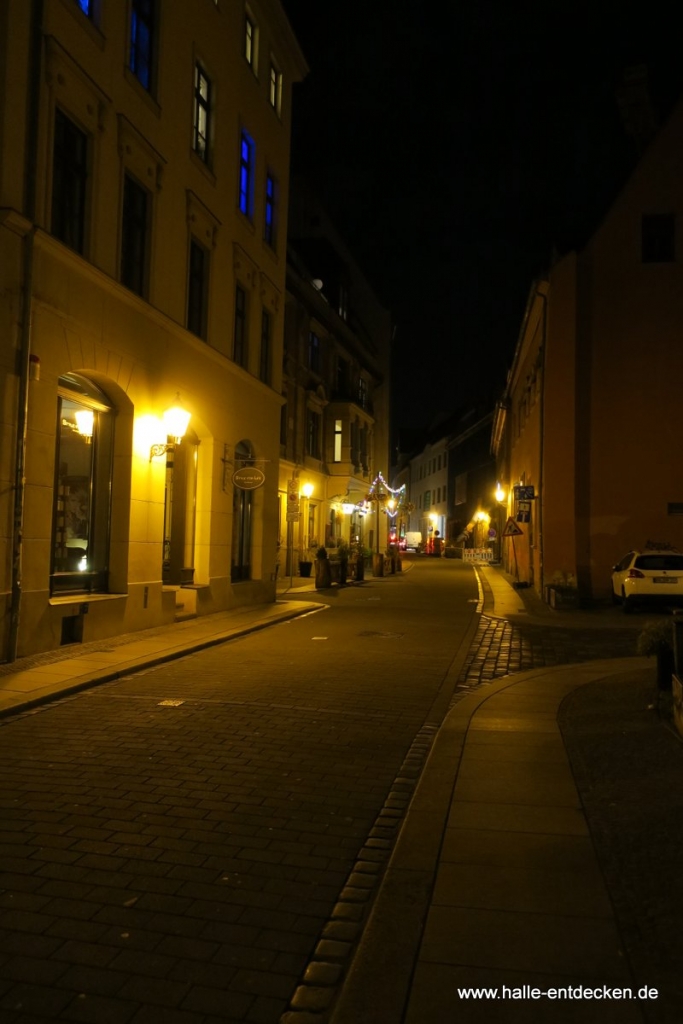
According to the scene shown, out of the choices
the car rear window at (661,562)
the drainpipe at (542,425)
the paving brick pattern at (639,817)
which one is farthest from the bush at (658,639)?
the drainpipe at (542,425)

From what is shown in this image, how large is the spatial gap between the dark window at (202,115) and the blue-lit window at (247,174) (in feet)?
7.08

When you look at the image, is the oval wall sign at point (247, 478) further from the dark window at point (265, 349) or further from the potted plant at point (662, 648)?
the potted plant at point (662, 648)

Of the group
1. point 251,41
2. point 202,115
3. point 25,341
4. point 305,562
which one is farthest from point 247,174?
point 305,562

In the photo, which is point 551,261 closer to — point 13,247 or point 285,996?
point 13,247

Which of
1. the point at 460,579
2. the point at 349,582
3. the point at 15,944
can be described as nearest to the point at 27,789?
the point at 15,944

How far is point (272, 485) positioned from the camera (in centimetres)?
2184

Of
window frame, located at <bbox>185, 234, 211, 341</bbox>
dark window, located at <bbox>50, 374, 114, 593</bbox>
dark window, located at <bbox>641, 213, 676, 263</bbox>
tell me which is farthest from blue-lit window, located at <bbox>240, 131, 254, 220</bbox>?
dark window, located at <bbox>641, 213, 676, 263</bbox>

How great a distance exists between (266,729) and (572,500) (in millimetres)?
15533

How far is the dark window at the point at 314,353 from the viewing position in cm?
3516

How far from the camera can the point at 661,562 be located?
18.7m

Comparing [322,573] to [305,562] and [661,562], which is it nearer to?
[305,562]

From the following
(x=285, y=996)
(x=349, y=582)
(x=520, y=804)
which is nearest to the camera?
(x=285, y=996)

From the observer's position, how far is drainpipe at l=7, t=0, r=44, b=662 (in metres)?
10.9

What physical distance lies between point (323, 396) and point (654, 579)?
2082 centimetres
